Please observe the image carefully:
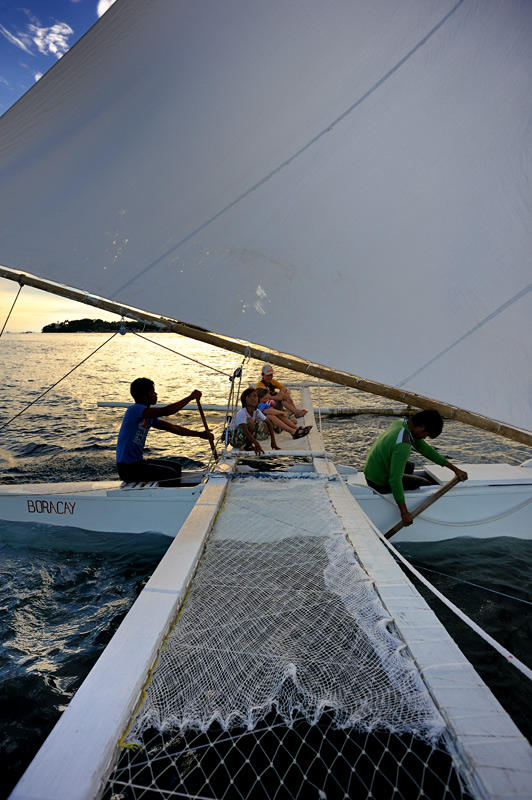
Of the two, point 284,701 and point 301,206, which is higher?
point 301,206

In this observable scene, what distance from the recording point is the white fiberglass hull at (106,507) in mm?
4473

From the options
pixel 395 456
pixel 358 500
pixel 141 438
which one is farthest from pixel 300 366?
pixel 141 438

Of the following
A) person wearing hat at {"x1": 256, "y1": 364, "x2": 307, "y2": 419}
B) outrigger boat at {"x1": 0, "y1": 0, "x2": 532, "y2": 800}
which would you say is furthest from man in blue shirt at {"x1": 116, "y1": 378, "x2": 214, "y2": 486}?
person wearing hat at {"x1": 256, "y1": 364, "x2": 307, "y2": 419}

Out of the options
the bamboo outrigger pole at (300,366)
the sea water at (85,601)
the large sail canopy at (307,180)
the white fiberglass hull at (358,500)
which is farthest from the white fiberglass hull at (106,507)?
the large sail canopy at (307,180)

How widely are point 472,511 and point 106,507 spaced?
3.82 m

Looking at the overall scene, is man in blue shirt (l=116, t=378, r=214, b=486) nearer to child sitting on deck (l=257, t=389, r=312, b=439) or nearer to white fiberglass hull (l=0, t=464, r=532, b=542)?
white fiberglass hull (l=0, t=464, r=532, b=542)

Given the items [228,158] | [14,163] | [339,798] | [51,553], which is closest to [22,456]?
[51,553]

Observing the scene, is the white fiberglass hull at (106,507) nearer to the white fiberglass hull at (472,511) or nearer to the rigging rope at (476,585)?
the white fiberglass hull at (472,511)

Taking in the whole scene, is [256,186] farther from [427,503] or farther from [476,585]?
[476,585]

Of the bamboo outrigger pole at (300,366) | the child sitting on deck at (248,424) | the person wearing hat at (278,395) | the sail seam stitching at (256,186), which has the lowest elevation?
the child sitting on deck at (248,424)

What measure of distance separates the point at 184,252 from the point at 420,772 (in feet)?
10.1

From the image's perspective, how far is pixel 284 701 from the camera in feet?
5.68

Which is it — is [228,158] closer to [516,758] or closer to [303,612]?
[303,612]

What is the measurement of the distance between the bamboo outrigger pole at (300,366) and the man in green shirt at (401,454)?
1.96 ft
